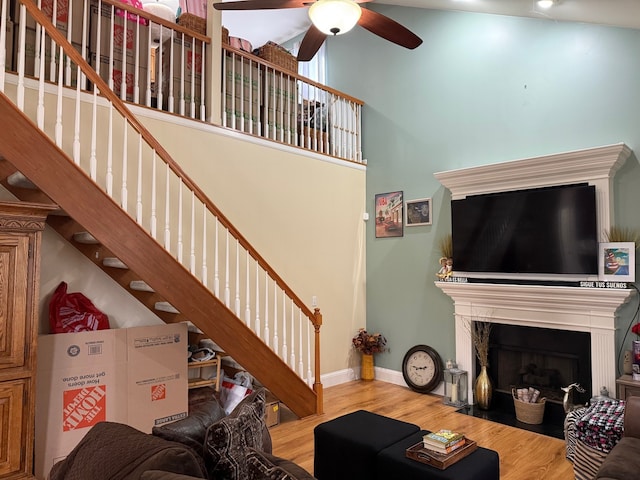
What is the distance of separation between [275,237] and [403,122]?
2.13 metres

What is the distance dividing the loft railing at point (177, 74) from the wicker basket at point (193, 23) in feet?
0.53

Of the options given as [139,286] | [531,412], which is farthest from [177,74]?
[531,412]

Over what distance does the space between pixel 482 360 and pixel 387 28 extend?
3224 millimetres

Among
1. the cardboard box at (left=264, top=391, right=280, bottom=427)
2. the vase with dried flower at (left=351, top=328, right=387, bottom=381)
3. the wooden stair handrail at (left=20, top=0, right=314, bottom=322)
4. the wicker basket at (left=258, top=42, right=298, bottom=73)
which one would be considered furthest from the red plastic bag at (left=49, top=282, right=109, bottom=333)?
the wicker basket at (left=258, top=42, right=298, bottom=73)

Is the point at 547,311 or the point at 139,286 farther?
the point at 547,311

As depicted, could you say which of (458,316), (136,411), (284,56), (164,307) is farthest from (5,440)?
(284,56)

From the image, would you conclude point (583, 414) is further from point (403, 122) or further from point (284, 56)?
point (284, 56)

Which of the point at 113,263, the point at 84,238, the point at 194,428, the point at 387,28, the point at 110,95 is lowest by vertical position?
the point at 194,428

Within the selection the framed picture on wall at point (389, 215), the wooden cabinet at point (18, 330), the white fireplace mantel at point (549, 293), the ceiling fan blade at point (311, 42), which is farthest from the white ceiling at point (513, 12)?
the wooden cabinet at point (18, 330)

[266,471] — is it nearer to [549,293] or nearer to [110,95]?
[110,95]

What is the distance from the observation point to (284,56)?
17.3 ft

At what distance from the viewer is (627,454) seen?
7.39ft

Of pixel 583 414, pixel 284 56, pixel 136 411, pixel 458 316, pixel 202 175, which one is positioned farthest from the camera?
pixel 284 56

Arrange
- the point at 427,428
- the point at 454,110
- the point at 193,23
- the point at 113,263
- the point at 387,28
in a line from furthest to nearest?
1. the point at 454,110
2. the point at 193,23
3. the point at 427,428
4. the point at 113,263
5. the point at 387,28
